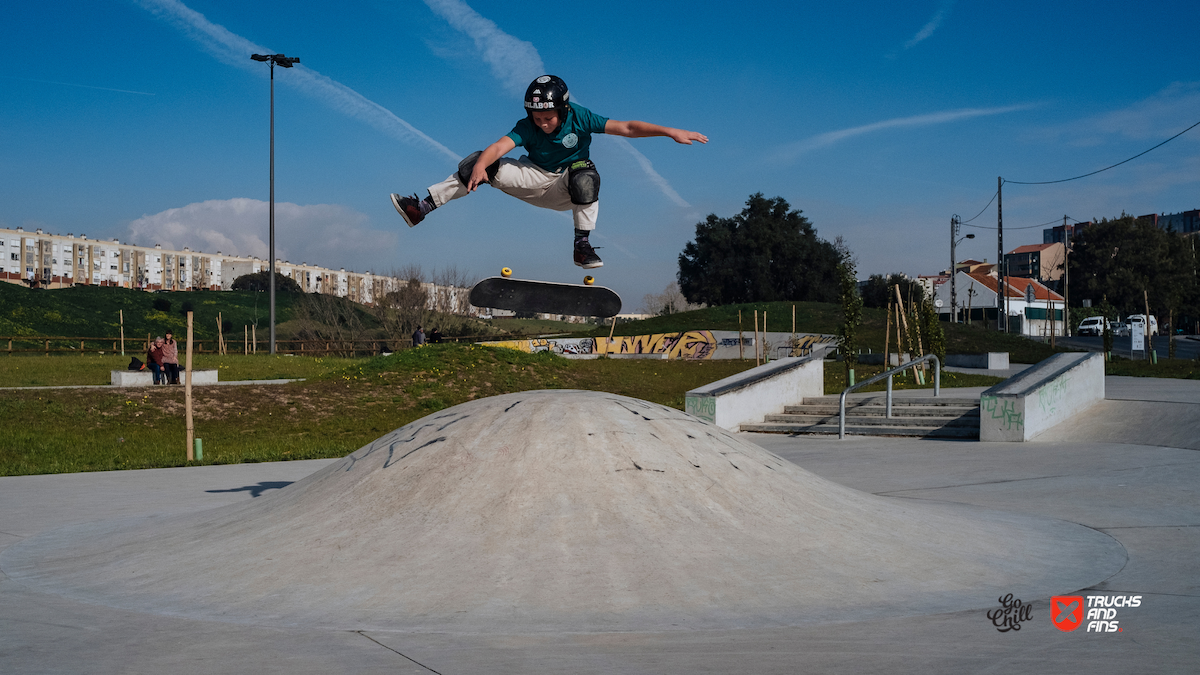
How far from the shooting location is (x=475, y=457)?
6562mm

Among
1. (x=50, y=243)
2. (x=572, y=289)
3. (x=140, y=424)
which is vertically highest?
(x=50, y=243)

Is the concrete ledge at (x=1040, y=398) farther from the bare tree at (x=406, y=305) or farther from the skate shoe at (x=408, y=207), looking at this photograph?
the bare tree at (x=406, y=305)

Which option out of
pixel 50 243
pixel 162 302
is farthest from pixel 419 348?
pixel 50 243

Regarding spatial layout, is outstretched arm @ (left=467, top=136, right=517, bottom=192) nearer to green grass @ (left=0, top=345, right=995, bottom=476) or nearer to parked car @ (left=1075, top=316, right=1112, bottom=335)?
green grass @ (left=0, top=345, right=995, bottom=476)

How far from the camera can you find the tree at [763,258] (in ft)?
222

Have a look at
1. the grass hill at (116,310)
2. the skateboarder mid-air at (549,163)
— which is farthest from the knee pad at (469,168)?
the grass hill at (116,310)

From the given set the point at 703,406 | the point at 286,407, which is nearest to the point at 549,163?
the point at 703,406

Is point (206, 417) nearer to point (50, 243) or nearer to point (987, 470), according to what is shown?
point (987, 470)

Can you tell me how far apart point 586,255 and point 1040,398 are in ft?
37.8

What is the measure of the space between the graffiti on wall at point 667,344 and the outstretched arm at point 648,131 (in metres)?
40.0

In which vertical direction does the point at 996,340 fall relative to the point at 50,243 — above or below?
below

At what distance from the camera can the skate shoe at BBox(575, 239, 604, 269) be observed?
6625 mm

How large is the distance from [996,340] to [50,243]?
432ft

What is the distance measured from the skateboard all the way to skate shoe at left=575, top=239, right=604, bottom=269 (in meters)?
0.14
